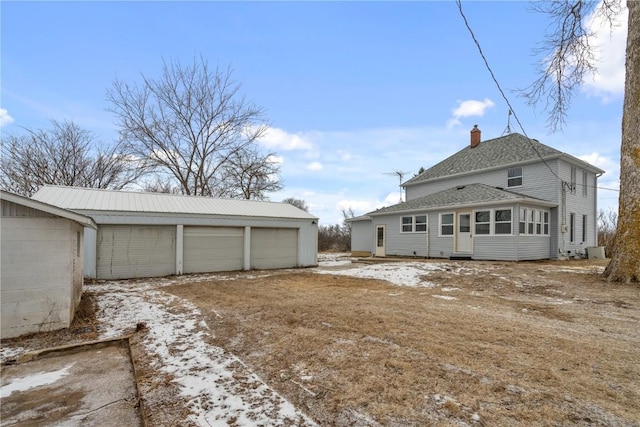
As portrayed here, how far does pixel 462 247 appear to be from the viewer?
51.4 ft

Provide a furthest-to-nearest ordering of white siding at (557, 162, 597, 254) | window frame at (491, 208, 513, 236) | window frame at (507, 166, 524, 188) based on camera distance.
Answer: window frame at (507, 166, 524, 188), white siding at (557, 162, 597, 254), window frame at (491, 208, 513, 236)

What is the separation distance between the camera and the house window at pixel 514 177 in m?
16.8

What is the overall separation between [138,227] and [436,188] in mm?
16908

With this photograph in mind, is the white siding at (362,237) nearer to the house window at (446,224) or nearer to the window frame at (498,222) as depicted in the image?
the house window at (446,224)

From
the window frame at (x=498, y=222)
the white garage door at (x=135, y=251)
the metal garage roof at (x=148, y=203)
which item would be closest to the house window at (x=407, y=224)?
the window frame at (x=498, y=222)

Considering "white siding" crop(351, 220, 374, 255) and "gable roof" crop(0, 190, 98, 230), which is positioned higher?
"gable roof" crop(0, 190, 98, 230)

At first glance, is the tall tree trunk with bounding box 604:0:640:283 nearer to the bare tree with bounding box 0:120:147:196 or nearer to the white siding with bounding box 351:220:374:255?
the white siding with bounding box 351:220:374:255

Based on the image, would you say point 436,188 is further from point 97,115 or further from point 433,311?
point 97,115

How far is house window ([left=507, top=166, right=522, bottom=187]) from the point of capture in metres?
16.8

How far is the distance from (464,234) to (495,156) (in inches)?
223

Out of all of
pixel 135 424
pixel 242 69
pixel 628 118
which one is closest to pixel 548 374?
pixel 135 424

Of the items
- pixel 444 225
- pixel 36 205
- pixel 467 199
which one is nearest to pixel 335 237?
pixel 444 225

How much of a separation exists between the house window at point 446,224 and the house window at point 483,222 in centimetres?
131

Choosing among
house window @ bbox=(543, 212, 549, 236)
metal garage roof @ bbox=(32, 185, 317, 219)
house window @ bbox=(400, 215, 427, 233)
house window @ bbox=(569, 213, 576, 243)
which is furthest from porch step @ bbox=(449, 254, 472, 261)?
metal garage roof @ bbox=(32, 185, 317, 219)
